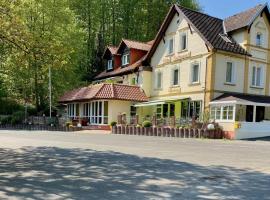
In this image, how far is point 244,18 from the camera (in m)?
34.3

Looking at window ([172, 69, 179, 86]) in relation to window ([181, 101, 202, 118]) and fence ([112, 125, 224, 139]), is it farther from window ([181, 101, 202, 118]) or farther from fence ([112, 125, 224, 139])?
fence ([112, 125, 224, 139])

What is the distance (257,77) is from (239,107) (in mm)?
4077

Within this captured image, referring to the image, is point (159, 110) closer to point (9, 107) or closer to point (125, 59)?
point (125, 59)

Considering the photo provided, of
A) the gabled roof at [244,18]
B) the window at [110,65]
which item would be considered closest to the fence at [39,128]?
the window at [110,65]

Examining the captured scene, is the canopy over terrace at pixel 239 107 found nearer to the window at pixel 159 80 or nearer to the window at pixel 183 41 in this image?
the window at pixel 183 41

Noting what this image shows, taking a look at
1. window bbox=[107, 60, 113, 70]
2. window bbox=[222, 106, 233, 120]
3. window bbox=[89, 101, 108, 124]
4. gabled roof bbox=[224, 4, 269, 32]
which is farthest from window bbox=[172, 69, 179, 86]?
window bbox=[107, 60, 113, 70]

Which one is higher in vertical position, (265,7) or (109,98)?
(265,7)

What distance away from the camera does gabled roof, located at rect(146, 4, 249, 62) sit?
3272 cm

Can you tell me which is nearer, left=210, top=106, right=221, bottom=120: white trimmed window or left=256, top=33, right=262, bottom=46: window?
left=210, top=106, right=221, bottom=120: white trimmed window

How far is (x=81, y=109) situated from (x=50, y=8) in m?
12.8

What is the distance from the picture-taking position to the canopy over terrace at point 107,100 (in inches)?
1546

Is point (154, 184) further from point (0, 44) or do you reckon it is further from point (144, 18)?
point (144, 18)

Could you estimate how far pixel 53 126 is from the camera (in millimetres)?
40844

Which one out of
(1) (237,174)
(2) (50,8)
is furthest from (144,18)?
(1) (237,174)
